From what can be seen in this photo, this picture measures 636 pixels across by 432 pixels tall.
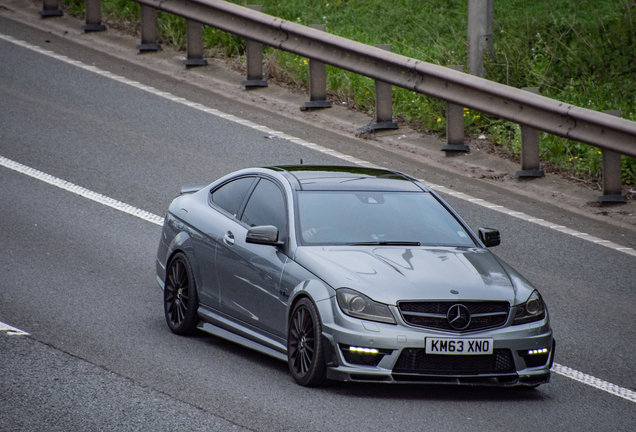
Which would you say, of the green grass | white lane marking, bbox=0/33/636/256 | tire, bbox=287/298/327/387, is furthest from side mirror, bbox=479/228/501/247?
the green grass

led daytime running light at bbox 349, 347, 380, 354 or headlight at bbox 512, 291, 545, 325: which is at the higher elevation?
headlight at bbox 512, 291, 545, 325

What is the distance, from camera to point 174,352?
24.6ft

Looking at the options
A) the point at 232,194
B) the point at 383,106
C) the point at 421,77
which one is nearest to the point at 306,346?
the point at 232,194

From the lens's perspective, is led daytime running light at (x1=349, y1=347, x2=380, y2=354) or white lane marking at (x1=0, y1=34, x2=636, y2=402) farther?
white lane marking at (x1=0, y1=34, x2=636, y2=402)

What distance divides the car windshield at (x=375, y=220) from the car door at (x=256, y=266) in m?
0.23

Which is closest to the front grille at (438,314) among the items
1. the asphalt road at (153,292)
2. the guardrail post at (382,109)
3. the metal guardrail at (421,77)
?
the asphalt road at (153,292)

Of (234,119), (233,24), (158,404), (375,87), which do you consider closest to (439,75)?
(375,87)

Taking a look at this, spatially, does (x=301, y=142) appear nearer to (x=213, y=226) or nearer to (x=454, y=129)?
(x=454, y=129)

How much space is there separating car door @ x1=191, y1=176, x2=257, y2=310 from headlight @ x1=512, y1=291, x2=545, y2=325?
2398 mm

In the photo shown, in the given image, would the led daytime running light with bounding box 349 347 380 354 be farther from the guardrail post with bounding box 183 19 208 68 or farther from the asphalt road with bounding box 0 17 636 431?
the guardrail post with bounding box 183 19 208 68

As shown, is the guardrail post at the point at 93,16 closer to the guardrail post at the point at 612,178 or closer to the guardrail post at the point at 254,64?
the guardrail post at the point at 254,64

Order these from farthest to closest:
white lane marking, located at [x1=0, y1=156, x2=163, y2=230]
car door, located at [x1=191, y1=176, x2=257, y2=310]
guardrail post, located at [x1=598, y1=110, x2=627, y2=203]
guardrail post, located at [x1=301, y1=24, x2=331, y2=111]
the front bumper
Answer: guardrail post, located at [x1=301, y1=24, x2=331, y2=111]
guardrail post, located at [x1=598, y1=110, x2=627, y2=203]
white lane marking, located at [x1=0, y1=156, x2=163, y2=230]
car door, located at [x1=191, y1=176, x2=257, y2=310]
the front bumper

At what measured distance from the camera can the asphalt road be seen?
621 centimetres

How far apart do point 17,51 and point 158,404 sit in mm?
11420
